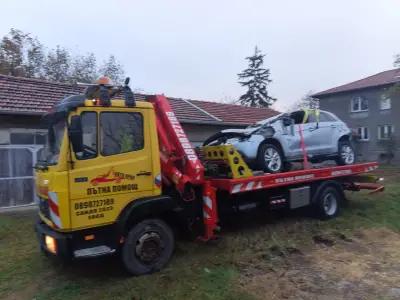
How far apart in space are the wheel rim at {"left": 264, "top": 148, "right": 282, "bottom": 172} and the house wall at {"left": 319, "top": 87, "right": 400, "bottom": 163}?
23.4m

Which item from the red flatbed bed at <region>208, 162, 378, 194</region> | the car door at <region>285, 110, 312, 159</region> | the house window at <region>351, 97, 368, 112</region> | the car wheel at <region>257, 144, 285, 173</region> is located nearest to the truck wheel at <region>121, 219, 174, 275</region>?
the red flatbed bed at <region>208, 162, 378, 194</region>

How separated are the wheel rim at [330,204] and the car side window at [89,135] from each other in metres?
6.00

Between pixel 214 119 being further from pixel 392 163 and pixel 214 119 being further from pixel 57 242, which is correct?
pixel 392 163

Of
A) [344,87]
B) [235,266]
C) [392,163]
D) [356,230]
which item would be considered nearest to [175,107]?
[356,230]

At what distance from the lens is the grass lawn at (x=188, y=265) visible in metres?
5.95

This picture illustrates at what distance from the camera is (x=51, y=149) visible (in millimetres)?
6297

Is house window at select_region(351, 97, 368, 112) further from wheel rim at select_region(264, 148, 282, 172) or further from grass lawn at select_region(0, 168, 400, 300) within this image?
wheel rim at select_region(264, 148, 282, 172)

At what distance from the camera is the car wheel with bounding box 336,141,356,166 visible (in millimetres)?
10734

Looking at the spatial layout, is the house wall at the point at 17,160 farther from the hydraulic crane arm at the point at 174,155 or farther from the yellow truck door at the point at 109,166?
the yellow truck door at the point at 109,166

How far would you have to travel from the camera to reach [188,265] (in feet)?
22.3

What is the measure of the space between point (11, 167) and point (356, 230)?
9.38 metres

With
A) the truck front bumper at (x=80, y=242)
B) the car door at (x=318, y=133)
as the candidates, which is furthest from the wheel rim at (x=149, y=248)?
the car door at (x=318, y=133)

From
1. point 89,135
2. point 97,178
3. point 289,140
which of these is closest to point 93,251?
point 97,178

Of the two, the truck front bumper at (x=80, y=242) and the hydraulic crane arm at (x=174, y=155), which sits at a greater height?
the hydraulic crane arm at (x=174, y=155)
